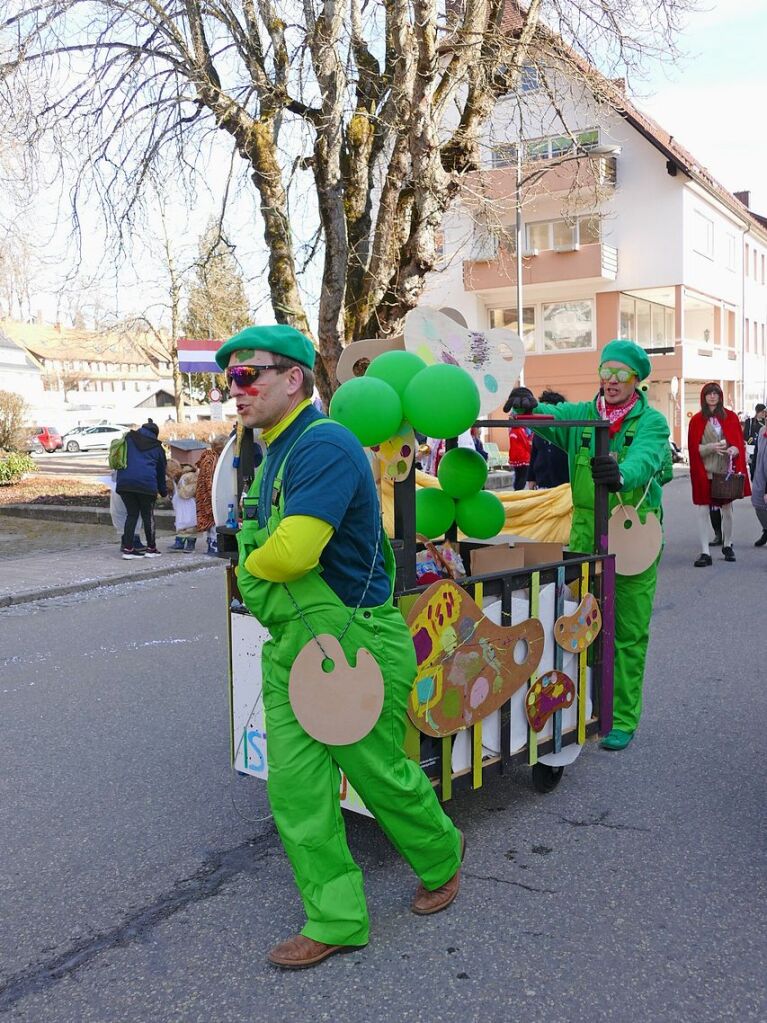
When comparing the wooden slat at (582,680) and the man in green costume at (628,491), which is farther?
the man in green costume at (628,491)

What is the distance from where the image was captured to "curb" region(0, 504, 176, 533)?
14.4 metres

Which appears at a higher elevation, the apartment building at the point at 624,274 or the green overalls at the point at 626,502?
the apartment building at the point at 624,274

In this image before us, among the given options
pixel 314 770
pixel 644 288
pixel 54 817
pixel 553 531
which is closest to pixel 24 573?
pixel 553 531

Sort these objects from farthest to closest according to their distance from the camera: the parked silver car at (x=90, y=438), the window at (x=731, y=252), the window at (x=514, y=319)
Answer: the parked silver car at (x=90, y=438)
the window at (x=731, y=252)
the window at (x=514, y=319)

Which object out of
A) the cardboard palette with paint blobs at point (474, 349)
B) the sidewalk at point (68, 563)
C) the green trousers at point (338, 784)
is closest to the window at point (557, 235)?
the sidewalk at point (68, 563)

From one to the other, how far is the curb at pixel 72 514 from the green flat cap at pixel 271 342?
460 inches

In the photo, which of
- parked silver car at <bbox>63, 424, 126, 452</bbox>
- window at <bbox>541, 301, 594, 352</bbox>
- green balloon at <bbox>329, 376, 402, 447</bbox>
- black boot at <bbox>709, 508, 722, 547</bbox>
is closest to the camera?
green balloon at <bbox>329, 376, 402, 447</bbox>

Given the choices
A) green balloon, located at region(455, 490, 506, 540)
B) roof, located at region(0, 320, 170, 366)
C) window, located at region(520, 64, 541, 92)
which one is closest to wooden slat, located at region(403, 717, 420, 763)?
green balloon, located at region(455, 490, 506, 540)

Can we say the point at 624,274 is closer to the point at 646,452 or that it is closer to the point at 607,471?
the point at 646,452

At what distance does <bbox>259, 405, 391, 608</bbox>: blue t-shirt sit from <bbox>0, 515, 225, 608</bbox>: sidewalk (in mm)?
7251

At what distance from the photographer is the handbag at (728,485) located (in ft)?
32.9

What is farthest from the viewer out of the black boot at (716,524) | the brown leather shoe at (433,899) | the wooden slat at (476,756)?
the black boot at (716,524)

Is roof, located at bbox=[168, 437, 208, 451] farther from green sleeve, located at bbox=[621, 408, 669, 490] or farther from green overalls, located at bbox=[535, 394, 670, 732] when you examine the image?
green sleeve, located at bbox=[621, 408, 669, 490]

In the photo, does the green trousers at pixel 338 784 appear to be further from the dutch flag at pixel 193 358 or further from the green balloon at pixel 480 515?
the dutch flag at pixel 193 358
